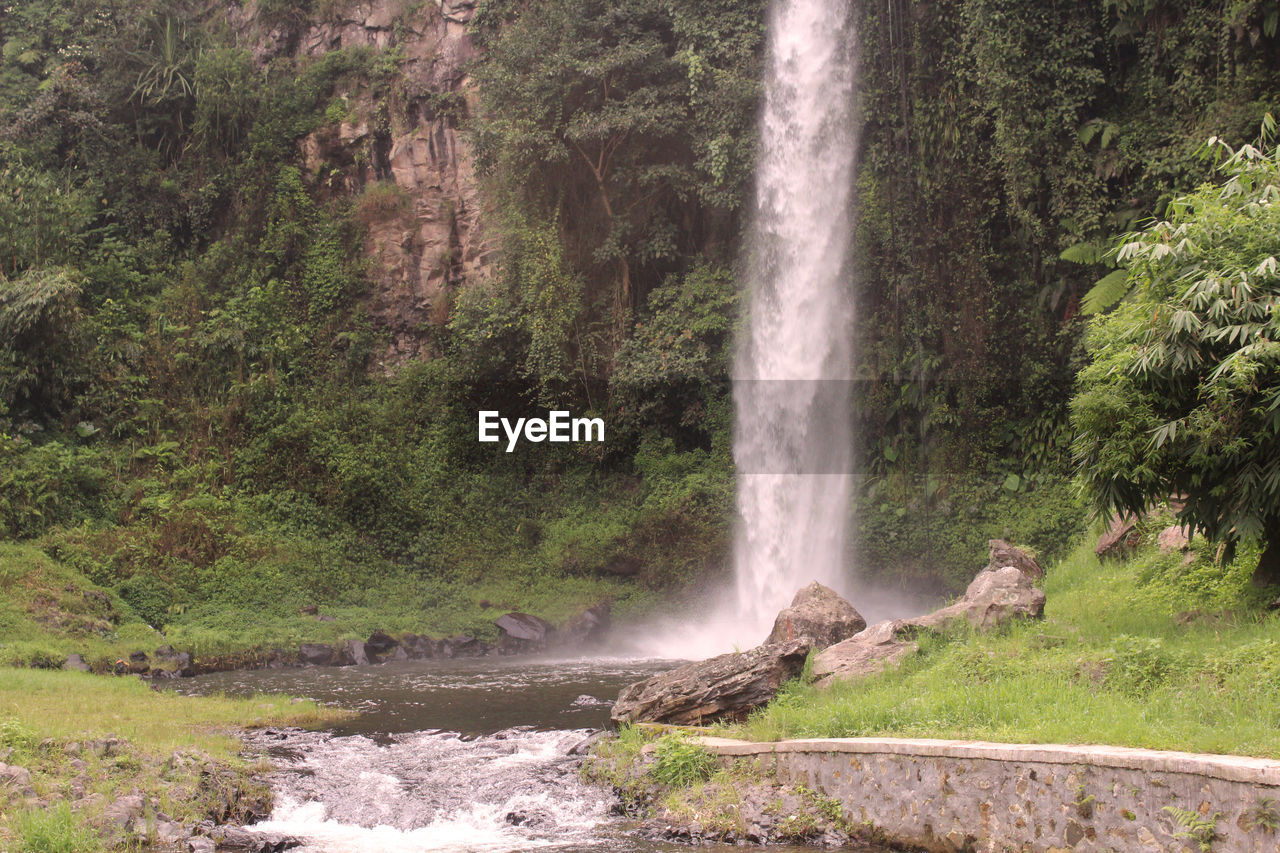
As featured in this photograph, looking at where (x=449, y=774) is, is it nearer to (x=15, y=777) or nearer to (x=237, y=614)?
(x=15, y=777)

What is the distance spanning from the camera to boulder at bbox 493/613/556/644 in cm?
1977

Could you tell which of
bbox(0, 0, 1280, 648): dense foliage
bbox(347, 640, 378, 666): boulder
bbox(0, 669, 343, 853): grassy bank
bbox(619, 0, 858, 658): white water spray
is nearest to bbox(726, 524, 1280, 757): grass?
bbox(0, 669, 343, 853): grassy bank

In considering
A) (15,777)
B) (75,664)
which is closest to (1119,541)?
(15,777)

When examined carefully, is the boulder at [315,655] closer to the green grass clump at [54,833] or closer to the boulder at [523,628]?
the boulder at [523,628]

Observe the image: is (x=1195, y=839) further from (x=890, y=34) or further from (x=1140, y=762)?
(x=890, y=34)

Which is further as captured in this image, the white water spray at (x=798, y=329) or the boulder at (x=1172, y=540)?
the white water spray at (x=798, y=329)

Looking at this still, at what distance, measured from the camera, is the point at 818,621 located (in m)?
11.7

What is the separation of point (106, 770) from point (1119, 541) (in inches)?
452

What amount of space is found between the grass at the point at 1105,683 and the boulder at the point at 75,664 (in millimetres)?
10325

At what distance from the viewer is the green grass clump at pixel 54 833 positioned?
720cm

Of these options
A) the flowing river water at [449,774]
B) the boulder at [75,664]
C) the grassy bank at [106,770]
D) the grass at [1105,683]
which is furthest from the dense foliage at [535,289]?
the grass at [1105,683]

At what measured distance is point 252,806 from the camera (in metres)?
8.66

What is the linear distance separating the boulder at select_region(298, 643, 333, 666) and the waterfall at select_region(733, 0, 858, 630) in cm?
755

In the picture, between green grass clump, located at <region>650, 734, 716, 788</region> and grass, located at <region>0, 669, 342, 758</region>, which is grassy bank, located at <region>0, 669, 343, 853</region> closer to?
grass, located at <region>0, 669, 342, 758</region>
